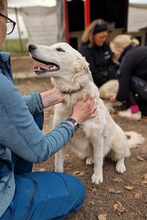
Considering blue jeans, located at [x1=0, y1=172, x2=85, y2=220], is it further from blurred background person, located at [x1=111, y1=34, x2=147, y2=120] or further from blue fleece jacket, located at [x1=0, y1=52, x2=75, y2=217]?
blurred background person, located at [x1=111, y1=34, x2=147, y2=120]

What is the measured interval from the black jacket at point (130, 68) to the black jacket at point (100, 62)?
2.24 ft

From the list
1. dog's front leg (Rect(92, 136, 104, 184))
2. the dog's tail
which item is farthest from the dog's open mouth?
the dog's tail

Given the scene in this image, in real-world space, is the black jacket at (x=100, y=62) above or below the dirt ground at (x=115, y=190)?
above

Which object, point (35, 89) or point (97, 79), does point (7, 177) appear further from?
point (35, 89)

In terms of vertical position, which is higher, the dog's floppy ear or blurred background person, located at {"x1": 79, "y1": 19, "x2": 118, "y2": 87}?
the dog's floppy ear

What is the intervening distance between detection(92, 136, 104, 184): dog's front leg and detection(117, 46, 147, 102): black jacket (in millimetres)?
1909

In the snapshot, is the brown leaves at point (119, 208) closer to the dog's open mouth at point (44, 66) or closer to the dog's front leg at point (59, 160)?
the dog's front leg at point (59, 160)

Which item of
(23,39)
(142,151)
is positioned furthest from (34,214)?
(23,39)

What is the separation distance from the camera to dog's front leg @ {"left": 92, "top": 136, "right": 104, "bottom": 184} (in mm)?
3206

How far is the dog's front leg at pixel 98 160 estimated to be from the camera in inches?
126

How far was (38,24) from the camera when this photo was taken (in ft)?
29.9

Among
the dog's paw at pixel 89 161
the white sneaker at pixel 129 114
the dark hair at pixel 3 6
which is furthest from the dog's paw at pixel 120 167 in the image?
the dark hair at pixel 3 6

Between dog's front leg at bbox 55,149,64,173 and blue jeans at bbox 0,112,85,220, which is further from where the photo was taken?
dog's front leg at bbox 55,149,64,173

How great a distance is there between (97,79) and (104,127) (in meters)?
2.81
